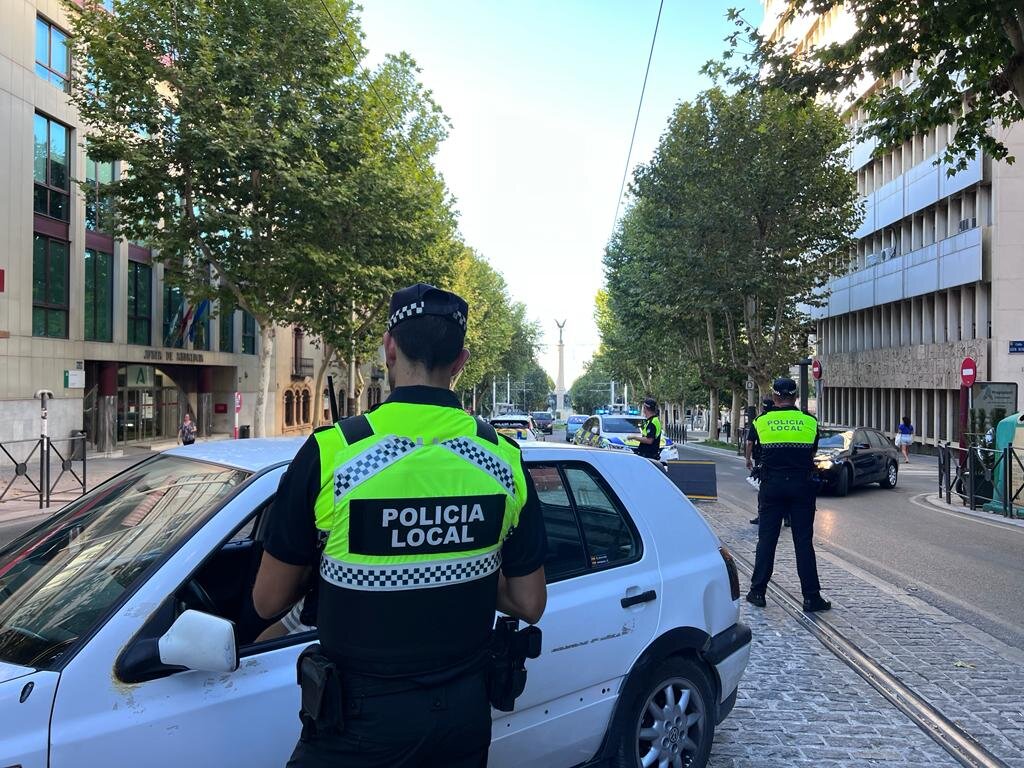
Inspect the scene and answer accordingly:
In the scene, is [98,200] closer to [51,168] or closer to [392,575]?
[51,168]

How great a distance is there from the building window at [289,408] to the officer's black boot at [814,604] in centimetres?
3885

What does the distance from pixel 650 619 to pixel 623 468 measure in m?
0.68

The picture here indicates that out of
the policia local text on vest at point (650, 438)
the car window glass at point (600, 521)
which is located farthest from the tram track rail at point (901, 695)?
the policia local text on vest at point (650, 438)

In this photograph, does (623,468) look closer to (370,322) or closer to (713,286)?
(370,322)

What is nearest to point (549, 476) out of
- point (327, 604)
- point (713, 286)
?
point (327, 604)

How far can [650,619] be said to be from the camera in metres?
3.35

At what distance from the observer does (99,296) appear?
1022 inches

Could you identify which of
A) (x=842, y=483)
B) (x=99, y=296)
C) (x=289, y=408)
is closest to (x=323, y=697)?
(x=842, y=483)

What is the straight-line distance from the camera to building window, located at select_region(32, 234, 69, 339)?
22.8 m

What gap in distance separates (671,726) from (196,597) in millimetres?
2069

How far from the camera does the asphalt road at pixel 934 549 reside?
7.18 metres

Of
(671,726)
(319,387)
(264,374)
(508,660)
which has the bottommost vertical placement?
(671,726)

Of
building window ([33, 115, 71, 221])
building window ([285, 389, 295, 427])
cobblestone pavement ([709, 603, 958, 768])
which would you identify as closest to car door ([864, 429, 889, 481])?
cobblestone pavement ([709, 603, 958, 768])

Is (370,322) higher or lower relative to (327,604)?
higher
